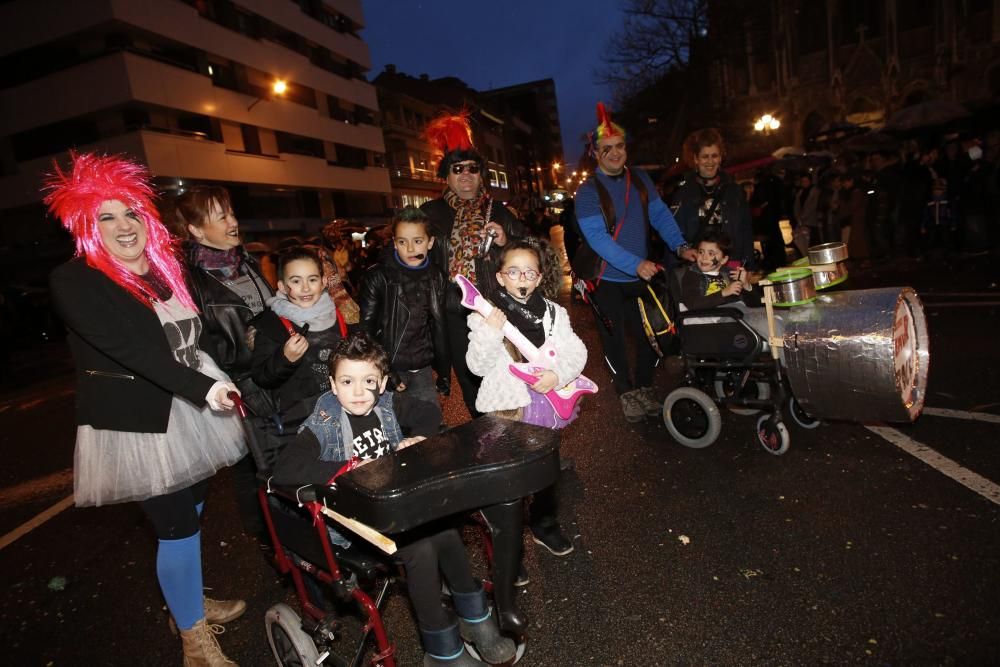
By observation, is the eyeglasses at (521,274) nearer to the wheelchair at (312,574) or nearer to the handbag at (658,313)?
the wheelchair at (312,574)

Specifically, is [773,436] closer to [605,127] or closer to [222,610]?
[605,127]

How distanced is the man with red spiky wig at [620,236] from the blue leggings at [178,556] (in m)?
3.19

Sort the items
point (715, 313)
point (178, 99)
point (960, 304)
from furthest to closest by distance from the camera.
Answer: point (178, 99) < point (960, 304) < point (715, 313)

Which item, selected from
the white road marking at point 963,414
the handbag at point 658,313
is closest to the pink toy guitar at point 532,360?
the handbag at point 658,313

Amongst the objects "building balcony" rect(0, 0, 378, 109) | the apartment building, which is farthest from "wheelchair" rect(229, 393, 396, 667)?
"building balcony" rect(0, 0, 378, 109)

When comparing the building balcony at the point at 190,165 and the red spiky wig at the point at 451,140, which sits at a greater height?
the building balcony at the point at 190,165

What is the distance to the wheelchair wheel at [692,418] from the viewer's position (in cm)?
422

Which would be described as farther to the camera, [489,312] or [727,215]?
[727,215]

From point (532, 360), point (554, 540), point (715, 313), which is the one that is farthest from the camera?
point (715, 313)

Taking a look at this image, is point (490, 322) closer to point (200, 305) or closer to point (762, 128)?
point (200, 305)

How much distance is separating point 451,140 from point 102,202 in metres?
2.30

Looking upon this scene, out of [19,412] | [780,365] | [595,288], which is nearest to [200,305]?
[595,288]

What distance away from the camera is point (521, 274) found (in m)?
3.06

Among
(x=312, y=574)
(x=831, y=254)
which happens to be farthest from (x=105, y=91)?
(x=831, y=254)
